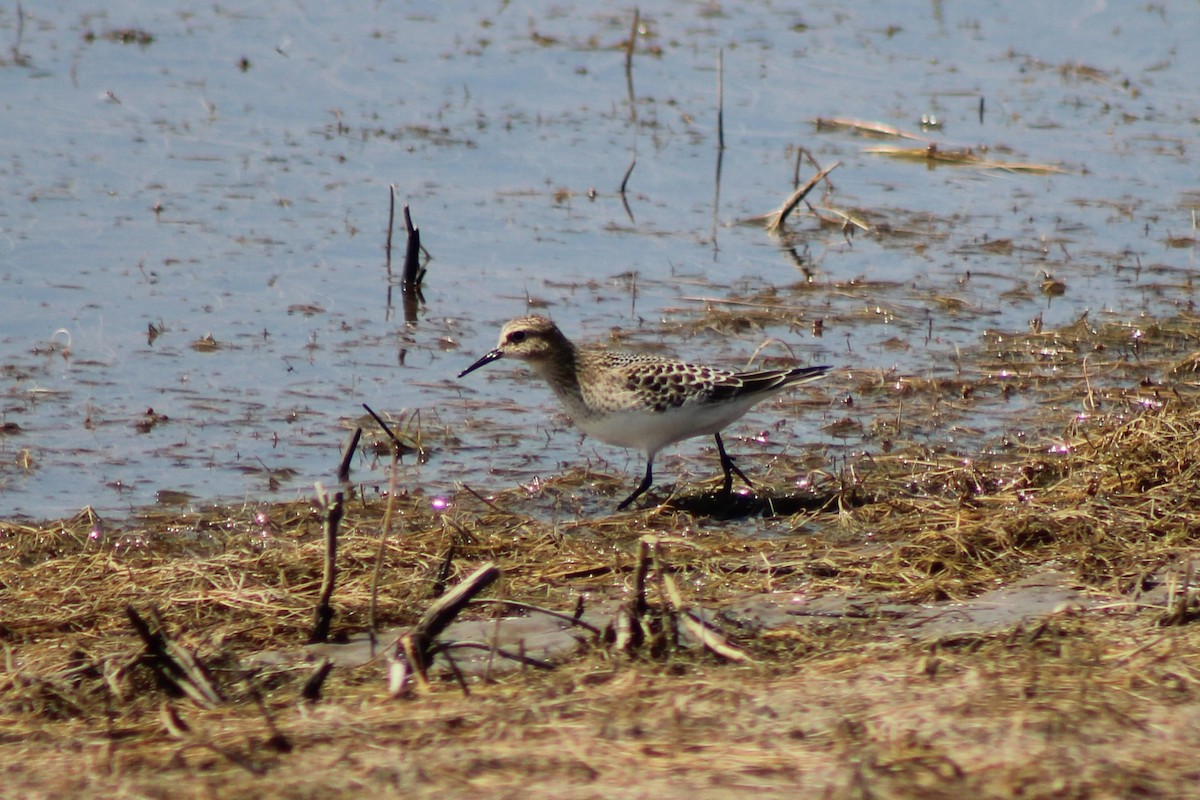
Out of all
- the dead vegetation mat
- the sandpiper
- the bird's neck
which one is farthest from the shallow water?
the dead vegetation mat

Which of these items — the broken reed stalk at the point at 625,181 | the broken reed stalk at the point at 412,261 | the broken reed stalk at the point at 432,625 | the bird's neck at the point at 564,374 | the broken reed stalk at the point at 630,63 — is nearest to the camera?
the broken reed stalk at the point at 432,625

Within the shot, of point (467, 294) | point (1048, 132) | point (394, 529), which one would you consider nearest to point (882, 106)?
point (1048, 132)

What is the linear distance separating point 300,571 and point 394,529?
37.0 inches

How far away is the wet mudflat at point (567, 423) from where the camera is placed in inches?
170

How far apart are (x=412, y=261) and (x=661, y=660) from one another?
5.83m

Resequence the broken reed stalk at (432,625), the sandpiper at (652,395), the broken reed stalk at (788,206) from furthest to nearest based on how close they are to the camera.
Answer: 1. the broken reed stalk at (788,206)
2. the sandpiper at (652,395)
3. the broken reed stalk at (432,625)

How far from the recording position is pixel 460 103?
1410cm

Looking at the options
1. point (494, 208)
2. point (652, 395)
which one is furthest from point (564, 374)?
point (494, 208)

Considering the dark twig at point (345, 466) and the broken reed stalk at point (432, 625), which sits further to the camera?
the dark twig at point (345, 466)

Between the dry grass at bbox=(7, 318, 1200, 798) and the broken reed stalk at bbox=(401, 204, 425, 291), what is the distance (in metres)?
2.95

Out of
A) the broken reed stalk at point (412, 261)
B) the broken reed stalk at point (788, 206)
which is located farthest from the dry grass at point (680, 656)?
the broken reed stalk at point (788, 206)

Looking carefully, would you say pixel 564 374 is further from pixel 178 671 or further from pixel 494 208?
pixel 494 208

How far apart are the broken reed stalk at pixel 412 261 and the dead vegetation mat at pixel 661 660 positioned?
3251 millimetres

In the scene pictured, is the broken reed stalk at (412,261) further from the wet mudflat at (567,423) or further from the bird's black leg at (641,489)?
the bird's black leg at (641,489)
